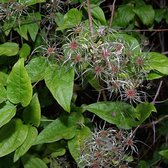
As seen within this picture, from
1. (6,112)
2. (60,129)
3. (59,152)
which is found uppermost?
(6,112)

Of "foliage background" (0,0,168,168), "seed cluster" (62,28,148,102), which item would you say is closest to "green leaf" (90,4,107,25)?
"foliage background" (0,0,168,168)

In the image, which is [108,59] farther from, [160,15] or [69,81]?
[160,15]

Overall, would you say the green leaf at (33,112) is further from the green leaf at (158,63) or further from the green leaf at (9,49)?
the green leaf at (158,63)

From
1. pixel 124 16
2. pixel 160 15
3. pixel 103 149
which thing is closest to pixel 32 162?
pixel 103 149

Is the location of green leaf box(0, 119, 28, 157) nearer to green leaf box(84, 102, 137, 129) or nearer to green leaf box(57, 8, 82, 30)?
green leaf box(84, 102, 137, 129)

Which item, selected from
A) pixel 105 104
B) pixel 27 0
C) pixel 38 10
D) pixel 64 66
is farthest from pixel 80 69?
pixel 38 10

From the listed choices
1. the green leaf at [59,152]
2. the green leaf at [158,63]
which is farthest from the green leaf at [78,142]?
the green leaf at [158,63]

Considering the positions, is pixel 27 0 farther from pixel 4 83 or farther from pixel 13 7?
pixel 4 83
